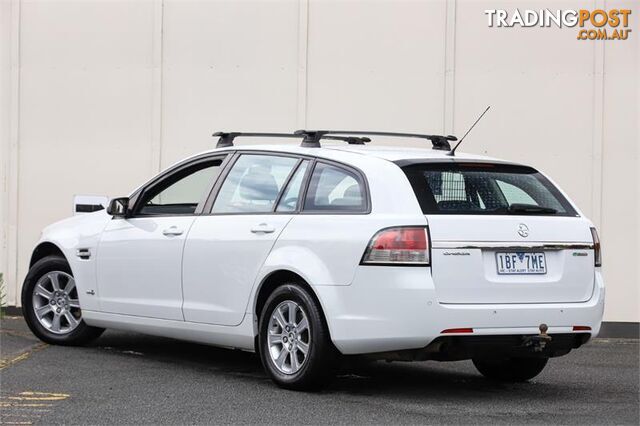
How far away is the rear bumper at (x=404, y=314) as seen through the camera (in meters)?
7.62

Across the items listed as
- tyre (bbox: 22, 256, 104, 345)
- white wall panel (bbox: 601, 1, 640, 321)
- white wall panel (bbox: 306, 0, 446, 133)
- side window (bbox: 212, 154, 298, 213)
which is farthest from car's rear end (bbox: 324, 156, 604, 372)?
white wall panel (bbox: 306, 0, 446, 133)

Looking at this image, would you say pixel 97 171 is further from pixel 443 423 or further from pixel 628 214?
pixel 443 423

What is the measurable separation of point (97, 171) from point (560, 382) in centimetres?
626

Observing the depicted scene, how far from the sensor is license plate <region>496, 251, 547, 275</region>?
7.88 metres

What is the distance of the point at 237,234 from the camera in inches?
346

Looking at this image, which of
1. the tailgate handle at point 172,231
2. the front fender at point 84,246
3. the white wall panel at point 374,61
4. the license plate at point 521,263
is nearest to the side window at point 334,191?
the license plate at point 521,263

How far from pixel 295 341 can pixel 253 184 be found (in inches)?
52.7

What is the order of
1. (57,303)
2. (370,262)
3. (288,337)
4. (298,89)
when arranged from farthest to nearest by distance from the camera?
(298,89)
(57,303)
(288,337)
(370,262)

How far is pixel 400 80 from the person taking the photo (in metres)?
13.5

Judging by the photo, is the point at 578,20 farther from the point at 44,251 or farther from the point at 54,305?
the point at 54,305

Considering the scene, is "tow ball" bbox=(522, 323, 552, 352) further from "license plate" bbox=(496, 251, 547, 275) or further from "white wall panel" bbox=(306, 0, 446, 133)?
"white wall panel" bbox=(306, 0, 446, 133)

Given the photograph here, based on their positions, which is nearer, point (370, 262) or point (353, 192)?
point (370, 262)

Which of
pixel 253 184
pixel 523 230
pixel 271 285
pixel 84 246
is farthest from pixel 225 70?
pixel 523 230

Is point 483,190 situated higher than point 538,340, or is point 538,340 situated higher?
point 483,190
